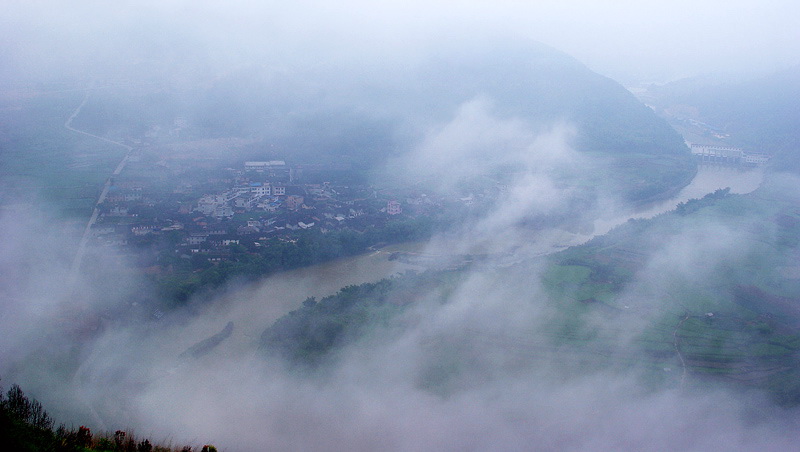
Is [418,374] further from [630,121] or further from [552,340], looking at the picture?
[630,121]

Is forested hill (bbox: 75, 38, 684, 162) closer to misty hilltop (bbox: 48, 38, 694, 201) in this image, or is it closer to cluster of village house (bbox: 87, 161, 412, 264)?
misty hilltop (bbox: 48, 38, 694, 201)

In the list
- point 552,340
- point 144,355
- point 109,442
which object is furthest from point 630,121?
point 109,442

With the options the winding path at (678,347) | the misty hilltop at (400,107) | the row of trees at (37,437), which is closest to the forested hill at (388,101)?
the misty hilltop at (400,107)

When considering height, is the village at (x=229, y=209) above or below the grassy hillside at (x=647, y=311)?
above

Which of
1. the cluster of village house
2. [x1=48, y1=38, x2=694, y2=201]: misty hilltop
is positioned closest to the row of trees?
the cluster of village house

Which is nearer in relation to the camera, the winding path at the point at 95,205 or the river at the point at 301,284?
the river at the point at 301,284

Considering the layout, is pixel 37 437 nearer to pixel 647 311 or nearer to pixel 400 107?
pixel 647 311

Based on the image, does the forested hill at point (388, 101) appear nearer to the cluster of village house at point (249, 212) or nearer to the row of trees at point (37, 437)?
the cluster of village house at point (249, 212)

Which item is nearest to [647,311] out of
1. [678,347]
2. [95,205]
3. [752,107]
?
[678,347]
